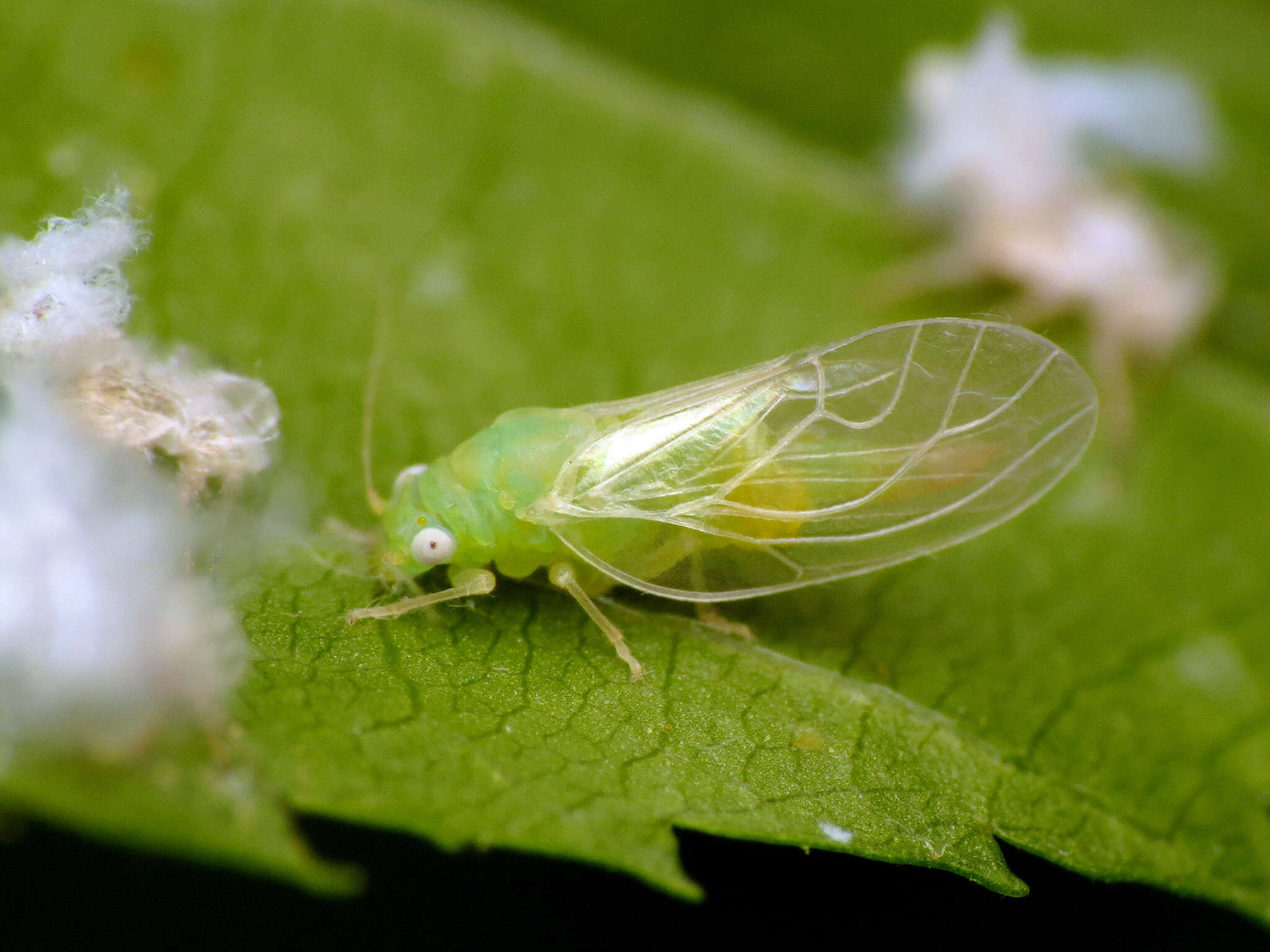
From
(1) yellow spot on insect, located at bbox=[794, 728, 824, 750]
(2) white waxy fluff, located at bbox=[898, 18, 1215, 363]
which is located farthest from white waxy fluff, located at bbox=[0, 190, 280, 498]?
(2) white waxy fluff, located at bbox=[898, 18, 1215, 363]

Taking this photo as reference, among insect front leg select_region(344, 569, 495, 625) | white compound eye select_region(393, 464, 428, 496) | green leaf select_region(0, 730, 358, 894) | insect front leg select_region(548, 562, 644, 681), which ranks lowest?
green leaf select_region(0, 730, 358, 894)

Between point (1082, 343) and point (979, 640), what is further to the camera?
point (1082, 343)

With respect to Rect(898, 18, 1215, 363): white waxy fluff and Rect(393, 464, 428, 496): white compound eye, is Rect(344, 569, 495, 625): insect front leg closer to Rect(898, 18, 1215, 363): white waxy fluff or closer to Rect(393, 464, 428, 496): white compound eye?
Rect(393, 464, 428, 496): white compound eye

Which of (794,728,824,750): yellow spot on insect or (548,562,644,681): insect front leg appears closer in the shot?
(794,728,824,750): yellow spot on insect

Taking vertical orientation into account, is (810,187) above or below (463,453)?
above

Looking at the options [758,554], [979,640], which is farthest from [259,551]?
[979,640]

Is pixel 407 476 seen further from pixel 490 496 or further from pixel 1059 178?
A: pixel 1059 178

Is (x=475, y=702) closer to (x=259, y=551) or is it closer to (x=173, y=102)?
(x=259, y=551)

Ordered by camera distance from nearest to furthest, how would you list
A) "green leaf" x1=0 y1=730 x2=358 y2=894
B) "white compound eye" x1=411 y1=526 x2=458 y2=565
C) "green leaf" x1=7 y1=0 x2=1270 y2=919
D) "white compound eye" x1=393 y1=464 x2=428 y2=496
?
"green leaf" x1=0 y1=730 x2=358 y2=894 < "green leaf" x1=7 y1=0 x2=1270 y2=919 < "white compound eye" x1=411 y1=526 x2=458 y2=565 < "white compound eye" x1=393 y1=464 x2=428 y2=496
